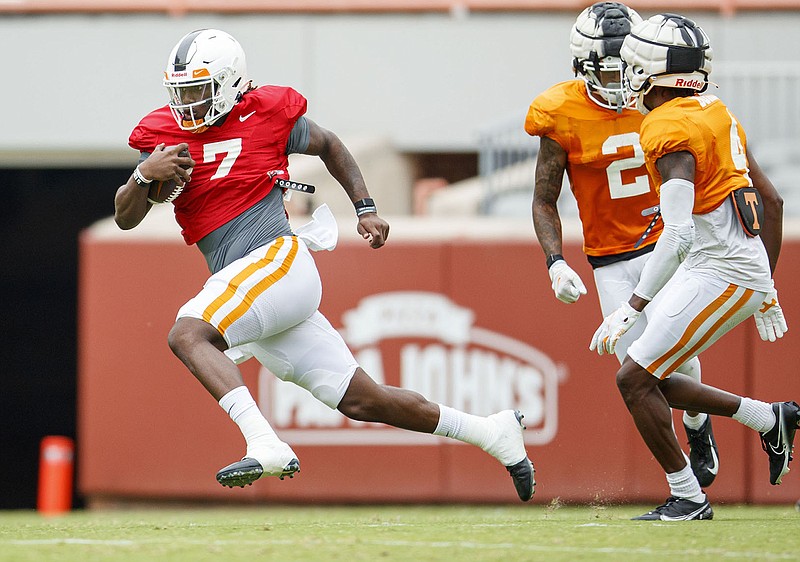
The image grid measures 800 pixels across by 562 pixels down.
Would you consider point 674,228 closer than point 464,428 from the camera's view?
Yes

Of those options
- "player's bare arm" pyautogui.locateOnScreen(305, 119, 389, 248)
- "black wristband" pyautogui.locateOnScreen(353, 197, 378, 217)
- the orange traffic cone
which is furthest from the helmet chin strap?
the orange traffic cone

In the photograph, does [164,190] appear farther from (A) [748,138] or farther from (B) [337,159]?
(A) [748,138]

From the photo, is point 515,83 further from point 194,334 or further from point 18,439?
point 18,439

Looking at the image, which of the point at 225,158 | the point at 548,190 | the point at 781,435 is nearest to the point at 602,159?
the point at 548,190

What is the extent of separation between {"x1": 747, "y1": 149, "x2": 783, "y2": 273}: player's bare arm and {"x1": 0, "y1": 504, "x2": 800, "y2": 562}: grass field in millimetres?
1140

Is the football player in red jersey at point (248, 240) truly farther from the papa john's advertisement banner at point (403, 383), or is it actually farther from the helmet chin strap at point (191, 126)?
the papa john's advertisement banner at point (403, 383)

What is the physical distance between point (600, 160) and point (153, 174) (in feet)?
6.35

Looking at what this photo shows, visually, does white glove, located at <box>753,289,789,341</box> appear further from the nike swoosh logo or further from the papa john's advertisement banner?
the papa john's advertisement banner

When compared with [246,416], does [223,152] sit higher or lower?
higher

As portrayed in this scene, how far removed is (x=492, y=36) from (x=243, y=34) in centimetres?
242

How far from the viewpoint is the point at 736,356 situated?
8.84 metres

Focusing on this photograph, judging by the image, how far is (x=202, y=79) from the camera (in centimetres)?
521

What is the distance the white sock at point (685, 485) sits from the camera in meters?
5.41

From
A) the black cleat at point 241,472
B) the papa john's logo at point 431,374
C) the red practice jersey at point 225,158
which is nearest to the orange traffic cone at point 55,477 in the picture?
the papa john's logo at point 431,374
